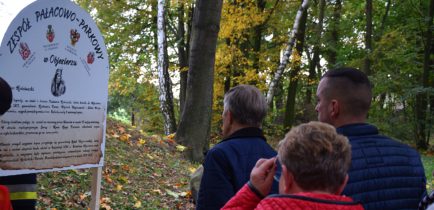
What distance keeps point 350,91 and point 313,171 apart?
3.19 ft

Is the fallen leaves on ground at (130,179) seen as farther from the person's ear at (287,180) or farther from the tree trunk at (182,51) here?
the tree trunk at (182,51)

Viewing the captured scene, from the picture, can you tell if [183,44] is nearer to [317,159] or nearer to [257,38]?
[257,38]

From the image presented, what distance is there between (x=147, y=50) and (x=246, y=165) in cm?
2137

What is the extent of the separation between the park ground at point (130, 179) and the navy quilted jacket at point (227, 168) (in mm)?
3234

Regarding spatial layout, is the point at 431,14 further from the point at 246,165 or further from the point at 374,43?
the point at 246,165

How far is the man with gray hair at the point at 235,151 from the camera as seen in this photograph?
286cm

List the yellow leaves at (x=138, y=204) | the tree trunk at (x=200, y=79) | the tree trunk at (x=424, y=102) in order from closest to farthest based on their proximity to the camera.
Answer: the yellow leaves at (x=138, y=204)
the tree trunk at (x=200, y=79)
the tree trunk at (x=424, y=102)

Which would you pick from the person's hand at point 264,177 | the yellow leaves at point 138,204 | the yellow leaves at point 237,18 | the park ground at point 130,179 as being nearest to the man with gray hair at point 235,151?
the person's hand at point 264,177

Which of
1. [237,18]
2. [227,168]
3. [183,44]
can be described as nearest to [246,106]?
[227,168]

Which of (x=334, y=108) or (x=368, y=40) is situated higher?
(x=368, y=40)

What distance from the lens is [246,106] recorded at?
117 inches

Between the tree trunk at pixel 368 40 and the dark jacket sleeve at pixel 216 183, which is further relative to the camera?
the tree trunk at pixel 368 40

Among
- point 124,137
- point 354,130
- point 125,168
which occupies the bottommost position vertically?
point 125,168

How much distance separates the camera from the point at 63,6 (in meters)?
4.18
